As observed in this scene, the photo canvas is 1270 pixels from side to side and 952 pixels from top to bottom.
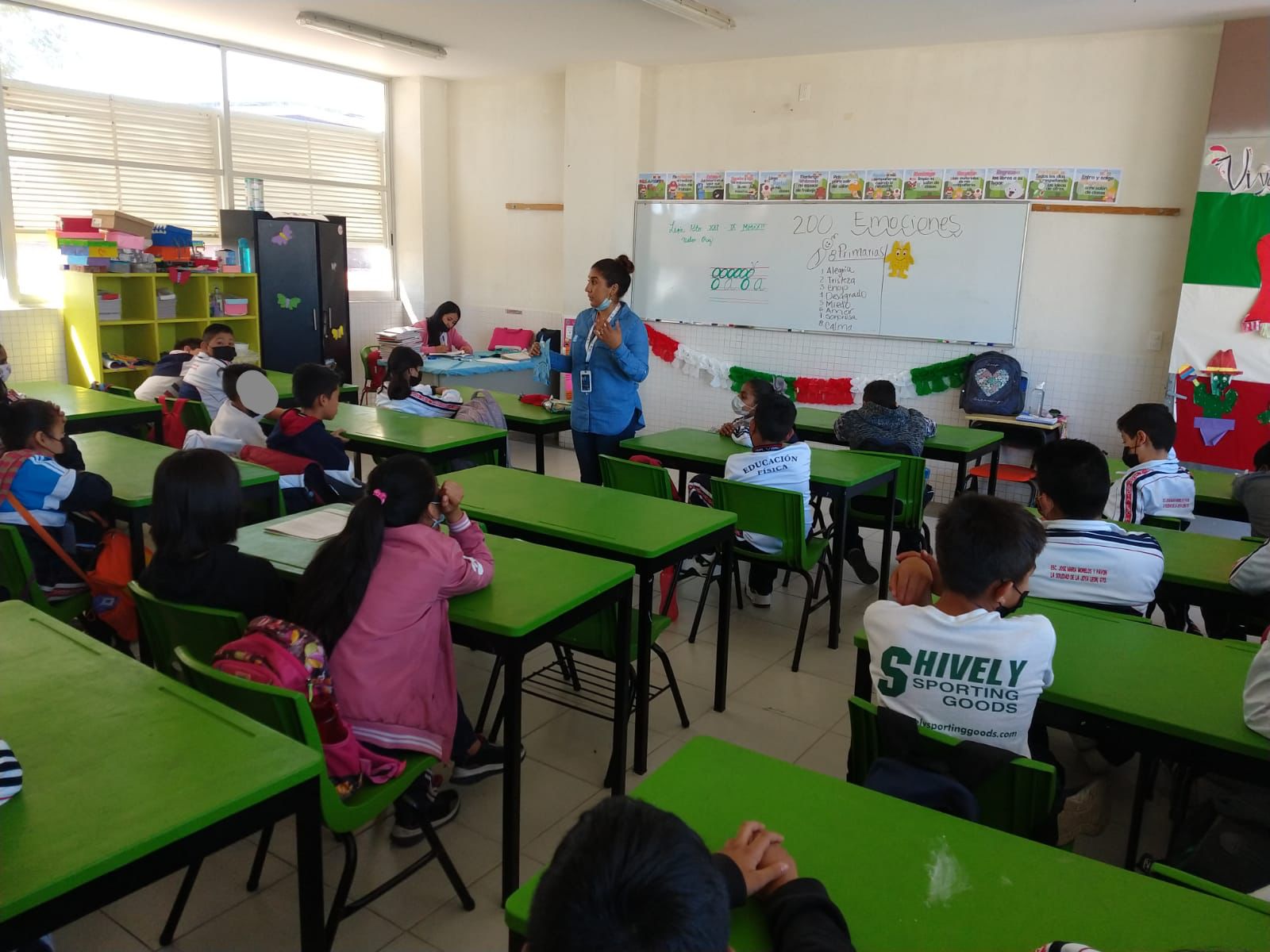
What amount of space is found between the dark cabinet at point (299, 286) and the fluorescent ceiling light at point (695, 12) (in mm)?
3282

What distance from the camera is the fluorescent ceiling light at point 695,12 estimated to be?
5055 mm

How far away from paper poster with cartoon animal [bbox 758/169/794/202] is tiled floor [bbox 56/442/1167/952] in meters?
3.70

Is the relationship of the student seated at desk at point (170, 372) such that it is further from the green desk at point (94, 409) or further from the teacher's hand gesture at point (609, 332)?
the teacher's hand gesture at point (609, 332)

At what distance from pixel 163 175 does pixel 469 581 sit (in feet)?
19.8

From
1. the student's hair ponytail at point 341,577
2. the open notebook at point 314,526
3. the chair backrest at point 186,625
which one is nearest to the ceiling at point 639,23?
the open notebook at point 314,526

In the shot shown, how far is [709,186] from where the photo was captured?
6.91m

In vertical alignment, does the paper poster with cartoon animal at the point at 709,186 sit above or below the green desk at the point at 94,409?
above

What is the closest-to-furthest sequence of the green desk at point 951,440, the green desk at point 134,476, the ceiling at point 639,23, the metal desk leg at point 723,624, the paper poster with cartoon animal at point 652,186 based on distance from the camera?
the green desk at point 134,476, the metal desk leg at point 723,624, the green desk at point 951,440, the ceiling at point 639,23, the paper poster with cartoon animal at point 652,186

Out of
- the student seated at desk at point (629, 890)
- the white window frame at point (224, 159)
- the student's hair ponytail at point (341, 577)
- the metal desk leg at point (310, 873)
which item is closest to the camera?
the student seated at desk at point (629, 890)

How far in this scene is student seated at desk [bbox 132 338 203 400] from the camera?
4.82 metres

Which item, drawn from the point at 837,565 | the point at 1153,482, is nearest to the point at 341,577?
the point at 837,565

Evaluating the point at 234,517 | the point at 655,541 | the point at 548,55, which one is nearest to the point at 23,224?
the point at 548,55

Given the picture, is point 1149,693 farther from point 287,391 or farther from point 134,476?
point 287,391

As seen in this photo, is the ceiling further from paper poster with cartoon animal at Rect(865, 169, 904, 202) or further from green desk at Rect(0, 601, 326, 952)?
green desk at Rect(0, 601, 326, 952)
